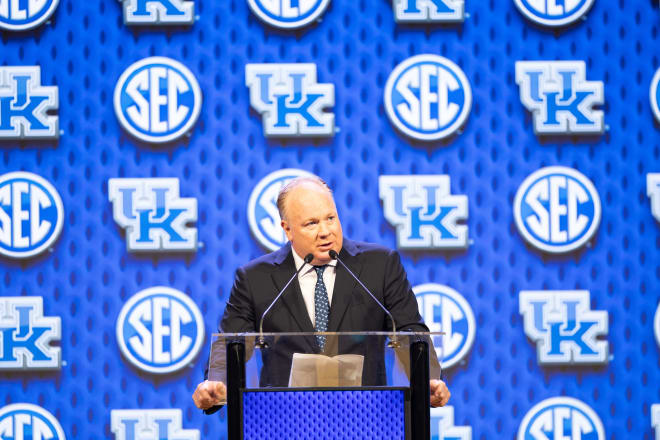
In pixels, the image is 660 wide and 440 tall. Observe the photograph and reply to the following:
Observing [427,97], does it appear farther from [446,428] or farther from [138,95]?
[446,428]

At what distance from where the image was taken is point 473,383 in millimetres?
3686

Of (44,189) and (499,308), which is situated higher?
(44,189)

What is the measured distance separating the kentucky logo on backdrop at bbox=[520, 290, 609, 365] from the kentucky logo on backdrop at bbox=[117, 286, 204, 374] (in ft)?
4.61

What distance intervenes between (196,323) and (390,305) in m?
1.45

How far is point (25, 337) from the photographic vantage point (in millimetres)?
3637

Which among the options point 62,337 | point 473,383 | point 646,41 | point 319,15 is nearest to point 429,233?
point 473,383

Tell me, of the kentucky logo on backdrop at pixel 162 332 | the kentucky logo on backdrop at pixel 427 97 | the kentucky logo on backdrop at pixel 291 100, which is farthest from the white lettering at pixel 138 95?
the kentucky logo on backdrop at pixel 427 97

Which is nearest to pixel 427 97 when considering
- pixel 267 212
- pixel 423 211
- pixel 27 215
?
pixel 423 211

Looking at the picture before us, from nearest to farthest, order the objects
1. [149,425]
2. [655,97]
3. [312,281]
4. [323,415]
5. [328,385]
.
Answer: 1. [323,415]
2. [328,385]
3. [312,281]
4. [149,425]
5. [655,97]

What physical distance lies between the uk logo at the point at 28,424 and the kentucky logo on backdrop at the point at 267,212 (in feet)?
3.85

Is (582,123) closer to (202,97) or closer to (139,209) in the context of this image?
(202,97)

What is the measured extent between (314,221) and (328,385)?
0.63 m

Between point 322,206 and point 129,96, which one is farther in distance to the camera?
point 129,96

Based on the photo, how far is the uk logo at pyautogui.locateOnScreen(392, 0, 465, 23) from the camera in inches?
145
